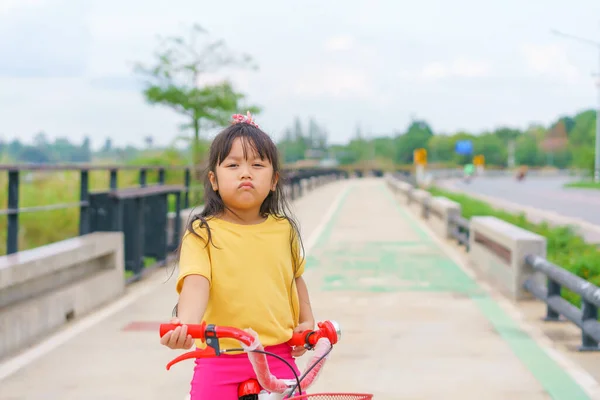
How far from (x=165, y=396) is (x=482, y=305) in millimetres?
4415

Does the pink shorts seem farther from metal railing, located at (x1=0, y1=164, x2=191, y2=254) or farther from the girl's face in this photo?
metal railing, located at (x1=0, y1=164, x2=191, y2=254)

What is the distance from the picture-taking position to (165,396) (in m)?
5.67

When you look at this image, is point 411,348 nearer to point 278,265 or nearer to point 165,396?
point 165,396

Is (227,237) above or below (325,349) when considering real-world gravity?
above

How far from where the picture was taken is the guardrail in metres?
6.97

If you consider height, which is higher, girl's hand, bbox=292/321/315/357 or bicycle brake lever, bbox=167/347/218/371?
bicycle brake lever, bbox=167/347/218/371

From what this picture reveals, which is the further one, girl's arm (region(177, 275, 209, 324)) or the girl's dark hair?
the girl's dark hair

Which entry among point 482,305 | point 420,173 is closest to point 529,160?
point 420,173

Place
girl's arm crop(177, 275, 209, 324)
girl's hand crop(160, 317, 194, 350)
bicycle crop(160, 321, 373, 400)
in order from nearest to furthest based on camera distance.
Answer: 1. bicycle crop(160, 321, 373, 400)
2. girl's hand crop(160, 317, 194, 350)
3. girl's arm crop(177, 275, 209, 324)

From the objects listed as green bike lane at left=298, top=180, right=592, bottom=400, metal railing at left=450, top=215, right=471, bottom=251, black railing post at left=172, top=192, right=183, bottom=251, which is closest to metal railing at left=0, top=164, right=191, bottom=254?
black railing post at left=172, top=192, right=183, bottom=251

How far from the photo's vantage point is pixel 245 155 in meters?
2.93

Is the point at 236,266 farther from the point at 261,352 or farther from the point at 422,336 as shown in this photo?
the point at 422,336

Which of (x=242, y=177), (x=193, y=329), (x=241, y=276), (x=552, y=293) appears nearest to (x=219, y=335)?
(x=193, y=329)

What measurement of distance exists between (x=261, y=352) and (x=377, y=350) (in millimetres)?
4593
